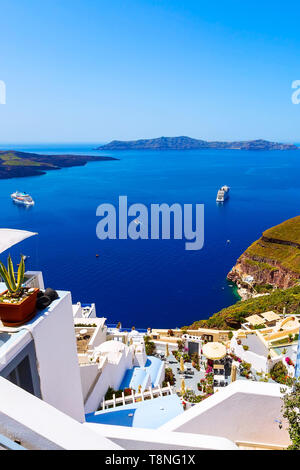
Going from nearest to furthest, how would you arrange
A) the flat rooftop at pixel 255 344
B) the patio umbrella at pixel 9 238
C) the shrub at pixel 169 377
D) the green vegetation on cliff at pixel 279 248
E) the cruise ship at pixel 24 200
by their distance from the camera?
the patio umbrella at pixel 9 238 → the shrub at pixel 169 377 → the flat rooftop at pixel 255 344 → the green vegetation on cliff at pixel 279 248 → the cruise ship at pixel 24 200

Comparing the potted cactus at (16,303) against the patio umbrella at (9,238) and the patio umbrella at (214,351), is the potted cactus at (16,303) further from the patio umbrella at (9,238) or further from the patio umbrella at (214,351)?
the patio umbrella at (214,351)

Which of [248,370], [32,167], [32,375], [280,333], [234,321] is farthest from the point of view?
[32,167]

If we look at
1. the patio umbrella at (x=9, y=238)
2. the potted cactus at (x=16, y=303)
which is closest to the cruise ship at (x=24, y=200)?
the patio umbrella at (x=9, y=238)

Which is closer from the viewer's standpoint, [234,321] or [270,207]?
[234,321]

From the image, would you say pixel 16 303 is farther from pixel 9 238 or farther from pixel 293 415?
pixel 293 415
